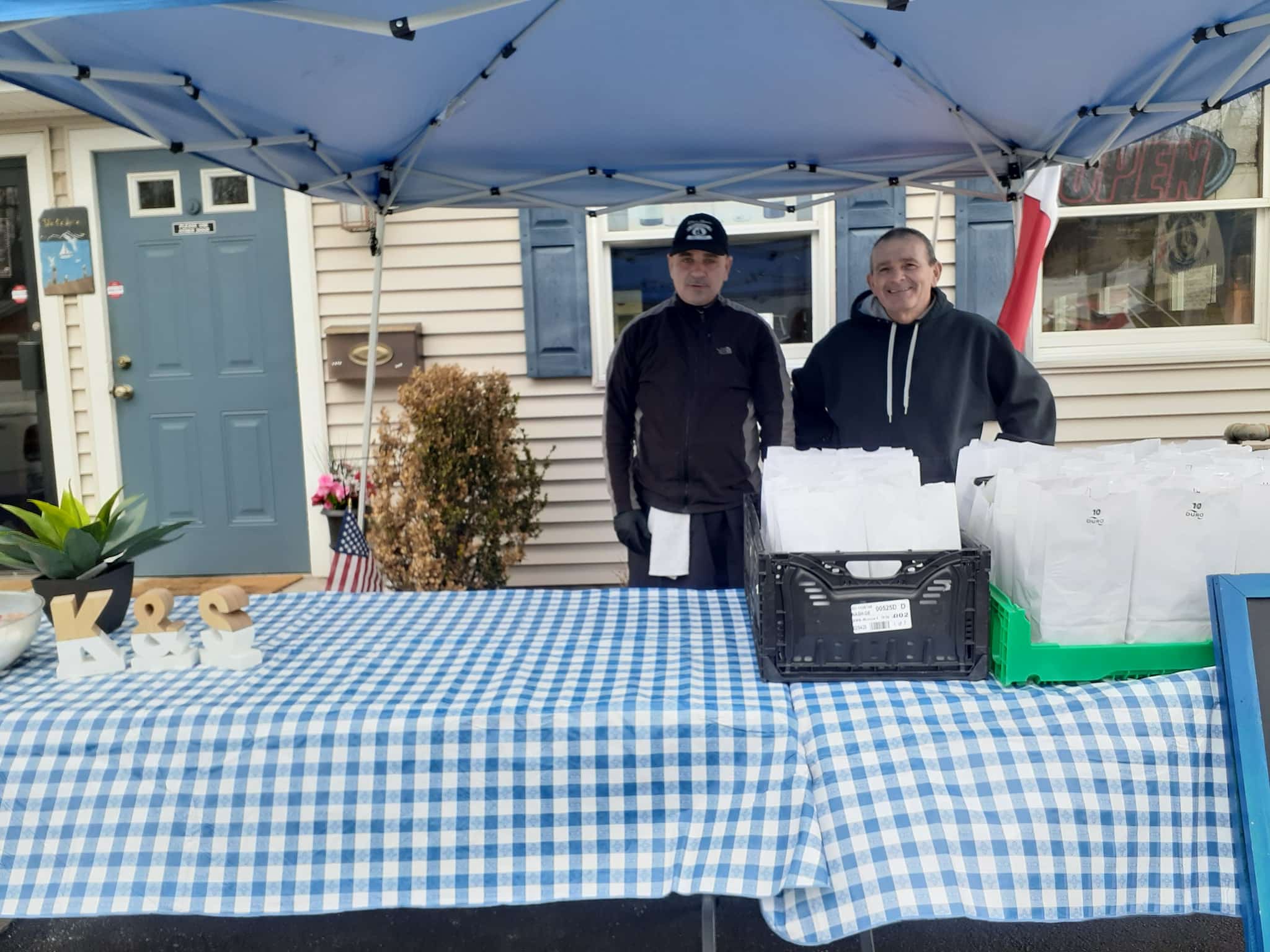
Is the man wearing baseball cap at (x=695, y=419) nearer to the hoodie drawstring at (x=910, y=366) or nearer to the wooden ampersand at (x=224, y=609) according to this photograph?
the hoodie drawstring at (x=910, y=366)

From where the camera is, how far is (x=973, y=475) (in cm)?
171

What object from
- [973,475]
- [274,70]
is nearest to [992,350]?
[973,475]

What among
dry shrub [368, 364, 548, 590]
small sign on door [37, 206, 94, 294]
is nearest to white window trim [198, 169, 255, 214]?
small sign on door [37, 206, 94, 294]

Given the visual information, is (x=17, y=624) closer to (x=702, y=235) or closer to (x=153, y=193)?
(x=702, y=235)

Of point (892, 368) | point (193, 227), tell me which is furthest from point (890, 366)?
point (193, 227)

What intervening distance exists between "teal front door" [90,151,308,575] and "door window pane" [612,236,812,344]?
161cm

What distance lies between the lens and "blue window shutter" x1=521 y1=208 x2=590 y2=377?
4262 millimetres

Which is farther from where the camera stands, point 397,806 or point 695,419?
point 695,419

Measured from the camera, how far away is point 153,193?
4500mm

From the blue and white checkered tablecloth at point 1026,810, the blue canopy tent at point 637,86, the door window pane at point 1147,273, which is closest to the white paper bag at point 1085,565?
the blue and white checkered tablecloth at point 1026,810

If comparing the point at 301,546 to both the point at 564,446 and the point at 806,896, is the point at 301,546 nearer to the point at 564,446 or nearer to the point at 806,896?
the point at 564,446

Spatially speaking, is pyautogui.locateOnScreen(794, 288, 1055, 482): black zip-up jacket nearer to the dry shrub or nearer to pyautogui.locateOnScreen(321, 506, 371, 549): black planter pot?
the dry shrub

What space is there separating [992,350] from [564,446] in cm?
215

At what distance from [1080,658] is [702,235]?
1.89 metres
